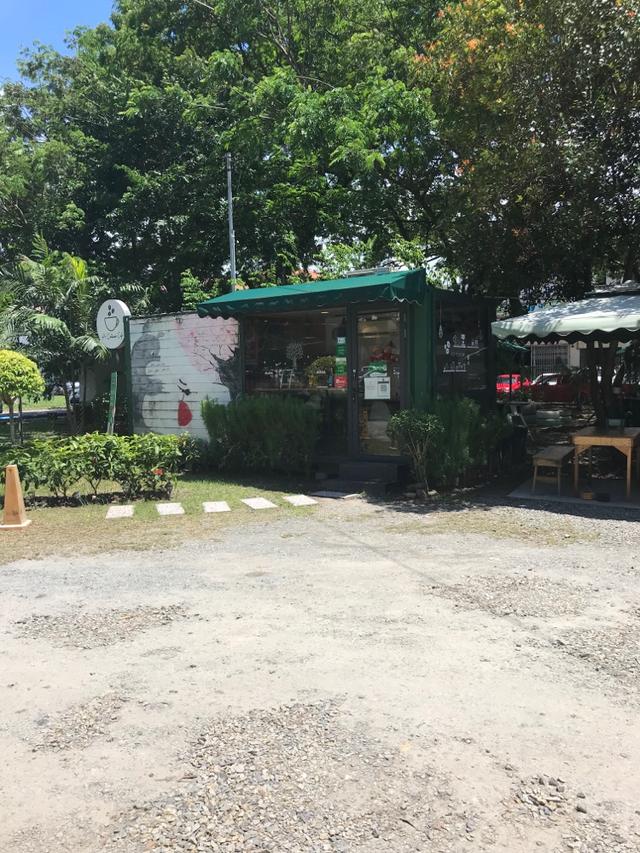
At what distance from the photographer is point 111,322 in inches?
454

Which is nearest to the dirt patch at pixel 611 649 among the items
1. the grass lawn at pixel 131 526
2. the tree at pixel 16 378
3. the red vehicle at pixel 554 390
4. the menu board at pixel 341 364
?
the grass lawn at pixel 131 526

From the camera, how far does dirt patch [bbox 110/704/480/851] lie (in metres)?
2.51

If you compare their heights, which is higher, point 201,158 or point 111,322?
point 201,158

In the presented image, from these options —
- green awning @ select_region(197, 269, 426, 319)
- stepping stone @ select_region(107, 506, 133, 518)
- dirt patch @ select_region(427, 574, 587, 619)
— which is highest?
green awning @ select_region(197, 269, 426, 319)

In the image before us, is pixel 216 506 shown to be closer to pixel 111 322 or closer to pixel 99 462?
pixel 99 462

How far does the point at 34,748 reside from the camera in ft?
10.3

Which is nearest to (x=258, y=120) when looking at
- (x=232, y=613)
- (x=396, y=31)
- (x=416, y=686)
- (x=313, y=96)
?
(x=313, y=96)

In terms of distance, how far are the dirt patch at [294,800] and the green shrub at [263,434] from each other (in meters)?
7.12

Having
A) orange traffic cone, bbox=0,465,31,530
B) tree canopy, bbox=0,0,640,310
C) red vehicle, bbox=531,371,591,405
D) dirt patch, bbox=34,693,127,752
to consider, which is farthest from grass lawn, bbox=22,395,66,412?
dirt patch, bbox=34,693,127,752

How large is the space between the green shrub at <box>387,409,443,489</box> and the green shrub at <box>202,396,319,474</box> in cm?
154

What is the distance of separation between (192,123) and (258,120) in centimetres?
427

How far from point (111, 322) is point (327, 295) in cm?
396

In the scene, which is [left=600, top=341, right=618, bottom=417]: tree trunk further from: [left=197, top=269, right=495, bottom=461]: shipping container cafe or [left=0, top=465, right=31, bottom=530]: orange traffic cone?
[left=0, top=465, right=31, bottom=530]: orange traffic cone

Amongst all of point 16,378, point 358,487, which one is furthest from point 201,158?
point 358,487
